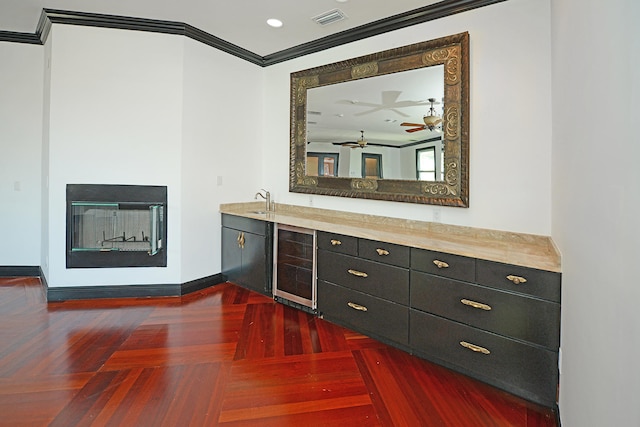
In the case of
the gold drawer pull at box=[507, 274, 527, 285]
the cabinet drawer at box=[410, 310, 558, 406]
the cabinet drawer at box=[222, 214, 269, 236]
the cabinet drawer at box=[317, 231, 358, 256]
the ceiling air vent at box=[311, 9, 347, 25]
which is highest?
the ceiling air vent at box=[311, 9, 347, 25]

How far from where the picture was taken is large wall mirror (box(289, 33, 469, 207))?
2.96 metres

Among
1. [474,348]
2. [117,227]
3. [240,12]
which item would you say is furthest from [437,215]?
[117,227]

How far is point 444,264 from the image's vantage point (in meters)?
2.40

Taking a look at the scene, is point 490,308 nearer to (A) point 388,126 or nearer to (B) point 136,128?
(A) point 388,126

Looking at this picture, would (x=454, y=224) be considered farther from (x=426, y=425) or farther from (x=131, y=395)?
(x=131, y=395)

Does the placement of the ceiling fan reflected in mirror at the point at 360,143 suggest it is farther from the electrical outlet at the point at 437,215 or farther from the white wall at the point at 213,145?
the white wall at the point at 213,145

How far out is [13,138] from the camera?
4.36m

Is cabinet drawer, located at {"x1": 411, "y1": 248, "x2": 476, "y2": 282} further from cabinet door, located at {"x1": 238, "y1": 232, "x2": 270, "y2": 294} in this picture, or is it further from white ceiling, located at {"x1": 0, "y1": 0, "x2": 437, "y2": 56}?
white ceiling, located at {"x1": 0, "y1": 0, "x2": 437, "y2": 56}

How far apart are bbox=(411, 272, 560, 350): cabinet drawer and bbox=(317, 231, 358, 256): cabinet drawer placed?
582 millimetres

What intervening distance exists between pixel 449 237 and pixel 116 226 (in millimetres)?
3250

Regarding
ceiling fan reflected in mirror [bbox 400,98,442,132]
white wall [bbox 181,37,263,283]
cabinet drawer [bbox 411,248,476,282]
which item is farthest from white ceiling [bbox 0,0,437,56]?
cabinet drawer [bbox 411,248,476,282]

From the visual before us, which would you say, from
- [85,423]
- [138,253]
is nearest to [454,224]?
[85,423]

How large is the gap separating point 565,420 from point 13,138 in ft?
18.9

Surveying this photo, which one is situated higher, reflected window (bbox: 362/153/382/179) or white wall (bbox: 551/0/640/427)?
reflected window (bbox: 362/153/382/179)
